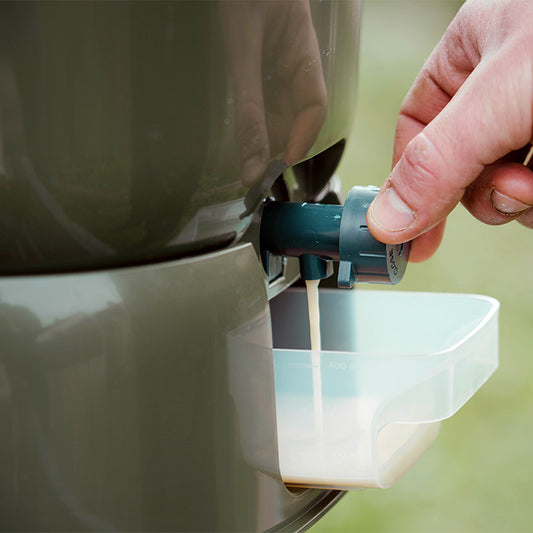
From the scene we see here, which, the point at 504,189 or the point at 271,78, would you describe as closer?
the point at 271,78

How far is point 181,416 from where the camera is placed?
1.28 feet

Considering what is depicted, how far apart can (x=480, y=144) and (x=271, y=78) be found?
6.2 inches

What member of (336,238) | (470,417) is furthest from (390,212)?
(470,417)

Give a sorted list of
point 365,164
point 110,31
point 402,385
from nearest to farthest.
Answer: point 110,31 < point 402,385 < point 365,164

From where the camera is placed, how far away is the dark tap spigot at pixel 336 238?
487mm

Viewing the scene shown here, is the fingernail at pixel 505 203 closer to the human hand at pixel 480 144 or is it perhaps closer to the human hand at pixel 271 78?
the human hand at pixel 480 144

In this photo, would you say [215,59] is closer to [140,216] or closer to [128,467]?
[140,216]

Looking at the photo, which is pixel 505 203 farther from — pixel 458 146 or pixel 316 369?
pixel 316 369

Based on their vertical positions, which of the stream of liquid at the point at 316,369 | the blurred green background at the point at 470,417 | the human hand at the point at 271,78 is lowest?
the blurred green background at the point at 470,417

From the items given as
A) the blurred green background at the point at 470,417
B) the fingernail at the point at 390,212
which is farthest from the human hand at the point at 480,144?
the blurred green background at the point at 470,417

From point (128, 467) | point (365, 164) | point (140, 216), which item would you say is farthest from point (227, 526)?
point (365, 164)

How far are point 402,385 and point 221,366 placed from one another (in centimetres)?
15

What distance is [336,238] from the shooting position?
493 millimetres

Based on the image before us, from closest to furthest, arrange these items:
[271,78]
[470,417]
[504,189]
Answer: [271,78]
[504,189]
[470,417]
